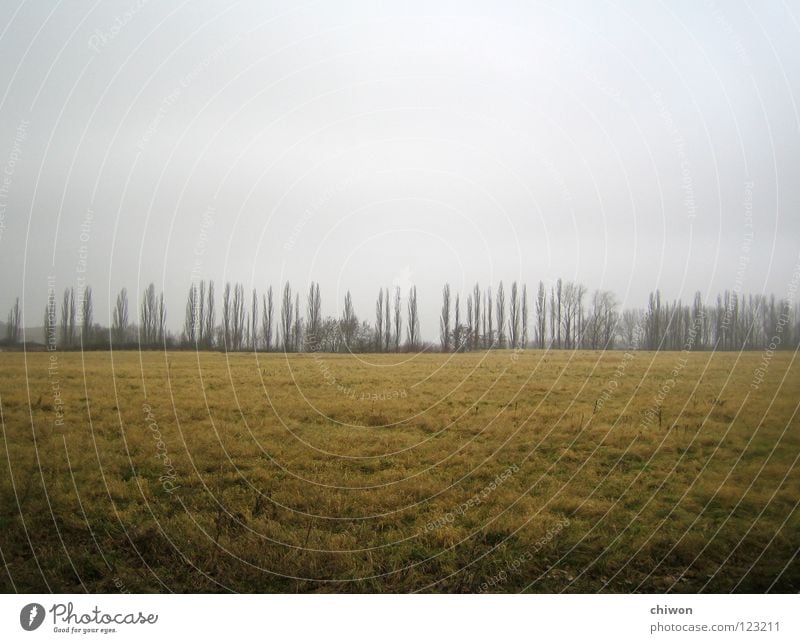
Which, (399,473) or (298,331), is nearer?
(399,473)

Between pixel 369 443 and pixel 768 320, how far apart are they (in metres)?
5.60

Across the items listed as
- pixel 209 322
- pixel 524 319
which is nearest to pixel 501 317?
pixel 524 319

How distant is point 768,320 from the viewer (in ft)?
21.6

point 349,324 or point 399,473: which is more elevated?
point 349,324

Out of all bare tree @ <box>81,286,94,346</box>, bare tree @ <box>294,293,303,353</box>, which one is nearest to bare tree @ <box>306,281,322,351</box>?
bare tree @ <box>294,293,303,353</box>

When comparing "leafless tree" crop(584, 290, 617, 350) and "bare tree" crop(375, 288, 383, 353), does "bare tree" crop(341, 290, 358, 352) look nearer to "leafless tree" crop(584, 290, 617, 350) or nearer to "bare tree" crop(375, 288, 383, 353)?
"bare tree" crop(375, 288, 383, 353)

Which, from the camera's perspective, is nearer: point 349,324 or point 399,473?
point 399,473

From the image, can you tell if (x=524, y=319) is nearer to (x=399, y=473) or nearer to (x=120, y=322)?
(x=399, y=473)

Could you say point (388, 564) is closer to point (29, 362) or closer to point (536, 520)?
point (536, 520)

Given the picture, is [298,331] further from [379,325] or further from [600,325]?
[600,325]

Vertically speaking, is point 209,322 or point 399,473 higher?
point 209,322

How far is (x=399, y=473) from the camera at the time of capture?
6.11m
